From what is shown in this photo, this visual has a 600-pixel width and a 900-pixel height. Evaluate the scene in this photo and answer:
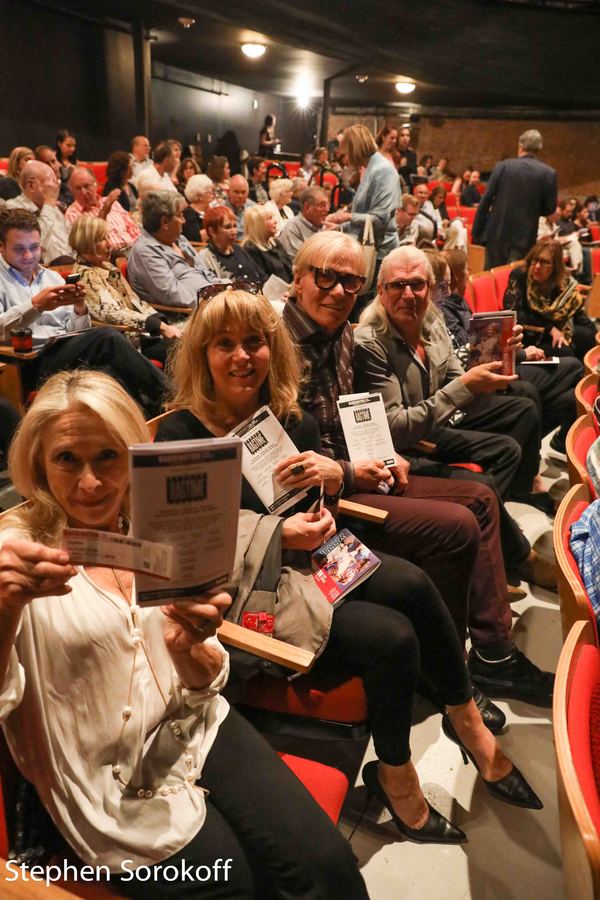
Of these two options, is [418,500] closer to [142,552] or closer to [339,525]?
[339,525]

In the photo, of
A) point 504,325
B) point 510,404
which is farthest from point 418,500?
point 510,404

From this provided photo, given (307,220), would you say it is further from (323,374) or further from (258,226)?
(323,374)

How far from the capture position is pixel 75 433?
1127 mm

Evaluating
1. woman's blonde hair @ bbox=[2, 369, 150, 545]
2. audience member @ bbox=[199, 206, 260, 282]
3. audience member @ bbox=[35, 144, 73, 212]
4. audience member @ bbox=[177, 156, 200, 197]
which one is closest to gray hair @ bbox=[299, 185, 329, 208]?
audience member @ bbox=[199, 206, 260, 282]

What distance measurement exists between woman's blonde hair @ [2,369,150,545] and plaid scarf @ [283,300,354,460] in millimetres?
1125

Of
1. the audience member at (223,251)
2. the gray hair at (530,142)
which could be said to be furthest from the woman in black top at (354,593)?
the gray hair at (530,142)

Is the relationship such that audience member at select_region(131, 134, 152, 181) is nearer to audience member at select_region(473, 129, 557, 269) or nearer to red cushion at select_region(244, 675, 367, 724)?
audience member at select_region(473, 129, 557, 269)

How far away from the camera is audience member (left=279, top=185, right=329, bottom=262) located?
15.5 feet

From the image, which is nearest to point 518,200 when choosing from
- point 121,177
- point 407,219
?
point 407,219

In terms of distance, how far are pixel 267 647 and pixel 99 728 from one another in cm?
42

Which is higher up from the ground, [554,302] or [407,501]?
[554,302]

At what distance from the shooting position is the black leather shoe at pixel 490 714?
204 cm

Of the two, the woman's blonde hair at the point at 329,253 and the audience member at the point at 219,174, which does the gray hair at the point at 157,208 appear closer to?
the woman's blonde hair at the point at 329,253

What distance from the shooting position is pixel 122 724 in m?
1.15
